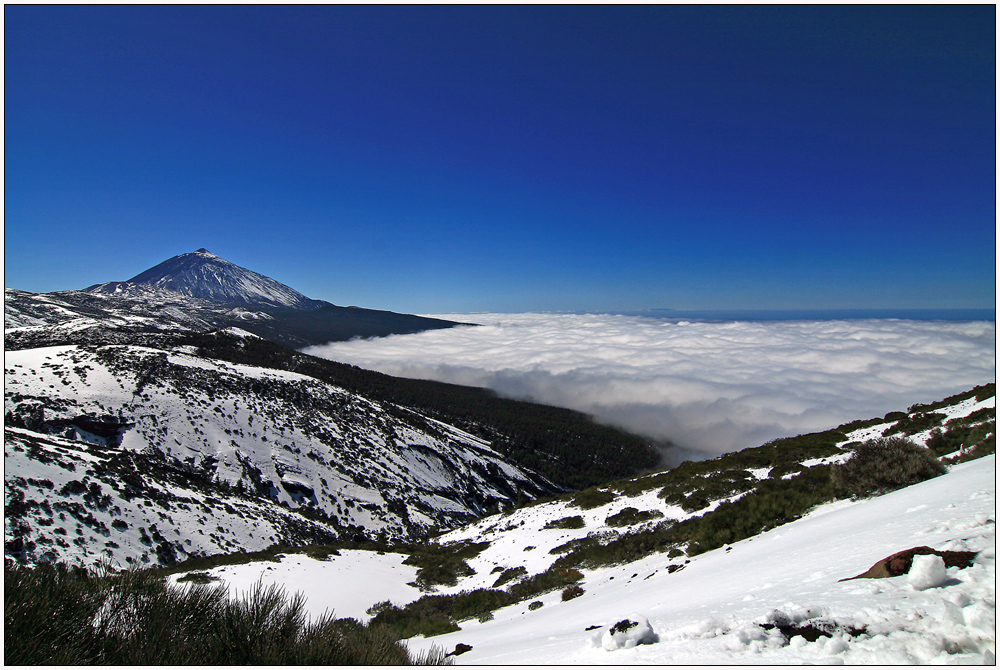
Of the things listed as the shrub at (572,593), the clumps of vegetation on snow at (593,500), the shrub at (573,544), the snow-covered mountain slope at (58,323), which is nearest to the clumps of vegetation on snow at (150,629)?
the shrub at (572,593)

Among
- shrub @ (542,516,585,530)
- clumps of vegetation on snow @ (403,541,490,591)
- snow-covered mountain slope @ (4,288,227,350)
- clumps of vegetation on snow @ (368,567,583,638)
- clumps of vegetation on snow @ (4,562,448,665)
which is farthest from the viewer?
snow-covered mountain slope @ (4,288,227,350)

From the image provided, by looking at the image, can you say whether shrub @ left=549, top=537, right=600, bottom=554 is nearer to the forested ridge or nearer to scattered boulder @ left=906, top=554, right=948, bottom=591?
scattered boulder @ left=906, top=554, right=948, bottom=591

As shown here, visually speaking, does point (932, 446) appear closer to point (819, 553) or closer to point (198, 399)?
point (819, 553)

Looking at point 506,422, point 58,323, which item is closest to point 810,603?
point 506,422

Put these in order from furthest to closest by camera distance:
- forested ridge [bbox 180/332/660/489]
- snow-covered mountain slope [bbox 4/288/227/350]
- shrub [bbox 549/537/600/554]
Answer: forested ridge [bbox 180/332/660/489] < snow-covered mountain slope [bbox 4/288/227/350] < shrub [bbox 549/537/600/554]

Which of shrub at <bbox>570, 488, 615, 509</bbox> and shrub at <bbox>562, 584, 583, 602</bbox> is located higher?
shrub at <bbox>562, 584, 583, 602</bbox>

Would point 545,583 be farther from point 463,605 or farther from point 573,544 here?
point 573,544

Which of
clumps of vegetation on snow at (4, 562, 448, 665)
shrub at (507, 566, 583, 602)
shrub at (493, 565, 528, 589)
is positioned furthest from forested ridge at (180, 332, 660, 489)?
clumps of vegetation on snow at (4, 562, 448, 665)
